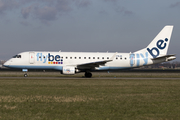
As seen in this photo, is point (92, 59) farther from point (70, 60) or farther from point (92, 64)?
point (70, 60)

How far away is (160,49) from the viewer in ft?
137

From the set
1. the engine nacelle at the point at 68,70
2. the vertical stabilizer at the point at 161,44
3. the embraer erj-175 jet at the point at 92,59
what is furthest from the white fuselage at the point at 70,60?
the engine nacelle at the point at 68,70

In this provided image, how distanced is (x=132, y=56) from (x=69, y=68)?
12.2m

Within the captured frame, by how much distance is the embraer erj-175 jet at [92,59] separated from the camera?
3812 centimetres

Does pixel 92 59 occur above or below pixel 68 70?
above

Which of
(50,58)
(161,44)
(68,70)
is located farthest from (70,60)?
(161,44)

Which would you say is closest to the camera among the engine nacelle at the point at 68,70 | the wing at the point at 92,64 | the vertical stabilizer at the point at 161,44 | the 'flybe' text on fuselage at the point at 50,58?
the engine nacelle at the point at 68,70

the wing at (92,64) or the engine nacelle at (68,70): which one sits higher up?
the wing at (92,64)

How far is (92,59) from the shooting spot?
40.0m

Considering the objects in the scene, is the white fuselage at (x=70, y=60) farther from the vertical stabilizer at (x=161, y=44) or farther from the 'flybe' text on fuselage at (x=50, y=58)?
the vertical stabilizer at (x=161, y=44)

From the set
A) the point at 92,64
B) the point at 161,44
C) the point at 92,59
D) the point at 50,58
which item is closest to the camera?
the point at 92,64

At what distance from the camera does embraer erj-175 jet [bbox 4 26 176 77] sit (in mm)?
38125

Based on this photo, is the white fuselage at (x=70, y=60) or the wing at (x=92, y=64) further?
the white fuselage at (x=70, y=60)

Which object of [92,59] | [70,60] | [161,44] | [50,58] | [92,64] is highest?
[161,44]
